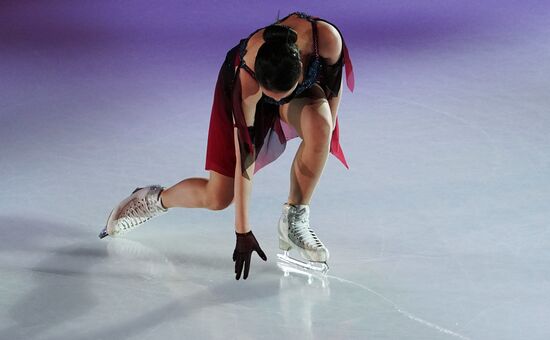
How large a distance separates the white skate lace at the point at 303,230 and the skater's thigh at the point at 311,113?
279 millimetres

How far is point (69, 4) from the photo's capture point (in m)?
6.54

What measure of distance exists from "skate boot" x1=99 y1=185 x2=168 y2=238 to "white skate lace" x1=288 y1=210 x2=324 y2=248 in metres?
0.53

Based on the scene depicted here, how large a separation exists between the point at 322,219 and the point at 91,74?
2239 mm

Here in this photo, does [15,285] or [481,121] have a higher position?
[481,121]

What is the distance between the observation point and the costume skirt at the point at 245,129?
322 centimetres

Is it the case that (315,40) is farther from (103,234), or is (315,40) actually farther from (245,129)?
(103,234)

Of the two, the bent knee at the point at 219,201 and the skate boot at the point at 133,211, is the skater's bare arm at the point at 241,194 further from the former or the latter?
the skate boot at the point at 133,211

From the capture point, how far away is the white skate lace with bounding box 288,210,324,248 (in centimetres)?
331

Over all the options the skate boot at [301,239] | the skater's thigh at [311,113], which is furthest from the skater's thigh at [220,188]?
the skater's thigh at [311,113]

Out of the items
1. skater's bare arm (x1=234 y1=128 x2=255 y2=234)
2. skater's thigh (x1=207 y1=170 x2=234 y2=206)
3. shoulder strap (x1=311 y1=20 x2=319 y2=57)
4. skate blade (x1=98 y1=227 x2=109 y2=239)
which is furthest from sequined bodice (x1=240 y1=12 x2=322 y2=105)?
skate blade (x1=98 y1=227 x2=109 y2=239)

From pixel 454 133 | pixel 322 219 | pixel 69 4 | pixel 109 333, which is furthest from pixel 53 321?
pixel 69 4

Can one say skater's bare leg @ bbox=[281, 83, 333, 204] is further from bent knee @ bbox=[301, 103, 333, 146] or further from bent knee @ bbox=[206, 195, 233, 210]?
bent knee @ bbox=[206, 195, 233, 210]

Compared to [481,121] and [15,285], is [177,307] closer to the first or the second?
[15,285]

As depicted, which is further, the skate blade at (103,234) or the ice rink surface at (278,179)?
the skate blade at (103,234)
